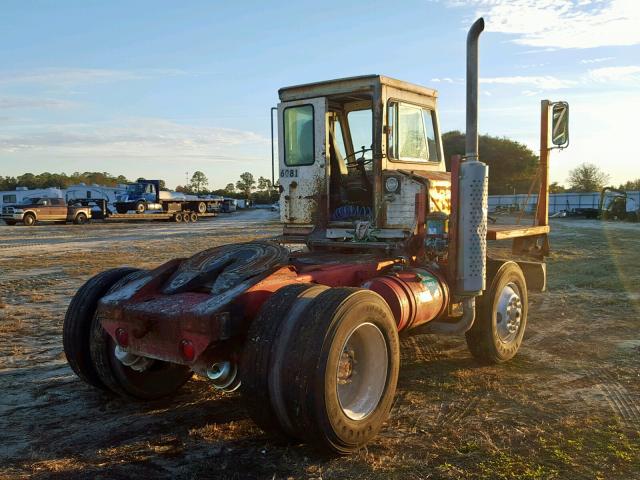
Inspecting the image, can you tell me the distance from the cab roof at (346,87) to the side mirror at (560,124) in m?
1.46

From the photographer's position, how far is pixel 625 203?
130 ft

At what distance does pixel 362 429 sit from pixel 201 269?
1.81m

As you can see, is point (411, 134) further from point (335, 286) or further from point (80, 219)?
point (80, 219)

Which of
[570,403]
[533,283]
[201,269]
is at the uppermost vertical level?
[201,269]

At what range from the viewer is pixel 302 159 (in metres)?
6.52

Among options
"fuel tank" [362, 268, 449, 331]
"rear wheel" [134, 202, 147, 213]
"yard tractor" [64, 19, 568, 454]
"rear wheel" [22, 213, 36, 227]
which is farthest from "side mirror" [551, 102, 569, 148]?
"rear wheel" [134, 202, 147, 213]

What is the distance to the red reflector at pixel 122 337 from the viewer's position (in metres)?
4.23

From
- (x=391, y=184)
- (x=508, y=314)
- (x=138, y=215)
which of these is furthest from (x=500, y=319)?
(x=138, y=215)

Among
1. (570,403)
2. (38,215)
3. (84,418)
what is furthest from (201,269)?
(38,215)

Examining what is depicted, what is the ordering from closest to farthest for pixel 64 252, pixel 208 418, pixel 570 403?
pixel 208 418
pixel 570 403
pixel 64 252

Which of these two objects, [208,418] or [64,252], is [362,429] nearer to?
[208,418]

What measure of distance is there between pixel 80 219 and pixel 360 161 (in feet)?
119

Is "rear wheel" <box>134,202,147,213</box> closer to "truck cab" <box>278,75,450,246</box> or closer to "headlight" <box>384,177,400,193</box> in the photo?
"truck cab" <box>278,75,450,246</box>

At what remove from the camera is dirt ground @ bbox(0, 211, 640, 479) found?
3.73 m
